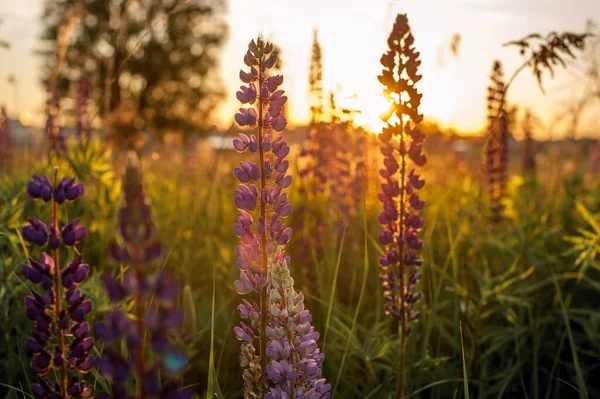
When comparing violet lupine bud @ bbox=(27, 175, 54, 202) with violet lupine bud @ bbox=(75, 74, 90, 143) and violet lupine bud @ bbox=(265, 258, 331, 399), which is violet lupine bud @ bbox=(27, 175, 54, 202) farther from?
violet lupine bud @ bbox=(75, 74, 90, 143)

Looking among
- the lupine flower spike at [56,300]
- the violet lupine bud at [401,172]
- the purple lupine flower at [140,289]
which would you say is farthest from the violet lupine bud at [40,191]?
the violet lupine bud at [401,172]

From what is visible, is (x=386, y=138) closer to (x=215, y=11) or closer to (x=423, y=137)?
(x=423, y=137)

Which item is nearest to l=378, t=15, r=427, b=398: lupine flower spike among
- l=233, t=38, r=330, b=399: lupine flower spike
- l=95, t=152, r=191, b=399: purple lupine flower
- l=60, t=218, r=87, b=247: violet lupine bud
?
l=233, t=38, r=330, b=399: lupine flower spike

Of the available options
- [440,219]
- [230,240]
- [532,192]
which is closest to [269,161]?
[230,240]

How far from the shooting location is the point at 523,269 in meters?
3.63

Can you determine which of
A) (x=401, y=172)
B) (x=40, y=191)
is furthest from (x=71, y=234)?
(x=401, y=172)

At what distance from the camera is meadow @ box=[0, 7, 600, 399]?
159 centimetres

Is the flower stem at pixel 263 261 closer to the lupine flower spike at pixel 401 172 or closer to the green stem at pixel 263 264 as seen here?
the green stem at pixel 263 264

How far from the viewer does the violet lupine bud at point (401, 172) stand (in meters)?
2.12

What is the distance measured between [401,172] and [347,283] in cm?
163

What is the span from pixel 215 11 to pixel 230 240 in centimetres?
4306

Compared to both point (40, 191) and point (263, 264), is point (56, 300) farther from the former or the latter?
point (263, 264)

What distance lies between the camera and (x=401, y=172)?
84.8 inches

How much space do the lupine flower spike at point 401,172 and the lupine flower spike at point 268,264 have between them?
628mm
